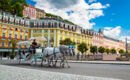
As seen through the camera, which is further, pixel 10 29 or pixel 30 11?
pixel 30 11

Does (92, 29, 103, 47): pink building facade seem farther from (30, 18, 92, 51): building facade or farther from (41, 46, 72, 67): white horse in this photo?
(41, 46, 72, 67): white horse

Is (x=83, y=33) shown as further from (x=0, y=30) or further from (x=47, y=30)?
(x=0, y=30)

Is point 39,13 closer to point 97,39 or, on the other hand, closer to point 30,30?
point 97,39

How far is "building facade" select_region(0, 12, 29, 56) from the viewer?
52.0 m

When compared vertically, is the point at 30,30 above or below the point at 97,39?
above

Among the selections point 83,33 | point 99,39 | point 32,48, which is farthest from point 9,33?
point 99,39

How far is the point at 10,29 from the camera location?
54531 mm

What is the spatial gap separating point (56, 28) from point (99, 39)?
43403mm

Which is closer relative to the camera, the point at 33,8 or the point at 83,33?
the point at 83,33

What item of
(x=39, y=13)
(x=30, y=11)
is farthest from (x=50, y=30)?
(x=39, y=13)

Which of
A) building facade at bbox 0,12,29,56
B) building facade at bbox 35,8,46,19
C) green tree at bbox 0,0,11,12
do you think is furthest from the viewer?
building facade at bbox 35,8,46,19

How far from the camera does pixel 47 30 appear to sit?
6131 centimetres

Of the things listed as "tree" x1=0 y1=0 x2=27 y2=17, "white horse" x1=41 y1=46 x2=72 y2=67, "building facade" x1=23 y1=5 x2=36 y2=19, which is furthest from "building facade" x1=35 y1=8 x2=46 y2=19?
"white horse" x1=41 y1=46 x2=72 y2=67

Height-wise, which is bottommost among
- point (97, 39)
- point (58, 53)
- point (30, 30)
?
point (58, 53)
